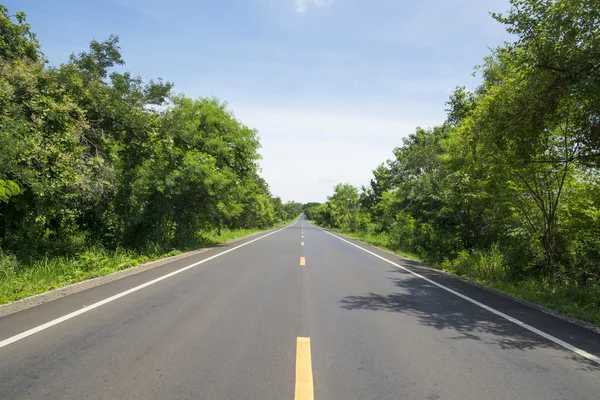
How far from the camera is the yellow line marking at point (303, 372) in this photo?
3.55 meters

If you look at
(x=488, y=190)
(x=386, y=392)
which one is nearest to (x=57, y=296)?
(x=386, y=392)

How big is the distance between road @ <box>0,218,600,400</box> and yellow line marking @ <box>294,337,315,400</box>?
2 centimetres

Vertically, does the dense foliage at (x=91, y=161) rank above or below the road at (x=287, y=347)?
above

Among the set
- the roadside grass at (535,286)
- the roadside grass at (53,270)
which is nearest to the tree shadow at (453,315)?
the roadside grass at (535,286)

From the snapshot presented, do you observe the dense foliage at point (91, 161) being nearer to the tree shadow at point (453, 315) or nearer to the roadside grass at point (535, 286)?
the tree shadow at point (453, 315)

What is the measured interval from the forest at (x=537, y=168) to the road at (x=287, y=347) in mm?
2748

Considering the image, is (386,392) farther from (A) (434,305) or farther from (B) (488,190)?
(B) (488,190)

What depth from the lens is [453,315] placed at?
6750 mm

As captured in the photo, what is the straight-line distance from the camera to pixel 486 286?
34.1ft

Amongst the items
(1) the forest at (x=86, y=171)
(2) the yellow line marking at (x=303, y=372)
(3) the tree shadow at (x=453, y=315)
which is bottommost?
(3) the tree shadow at (x=453, y=315)

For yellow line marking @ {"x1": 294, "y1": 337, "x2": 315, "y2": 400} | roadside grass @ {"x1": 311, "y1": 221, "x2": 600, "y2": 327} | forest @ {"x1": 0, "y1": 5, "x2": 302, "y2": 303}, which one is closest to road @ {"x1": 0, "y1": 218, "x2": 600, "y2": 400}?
yellow line marking @ {"x1": 294, "y1": 337, "x2": 315, "y2": 400}

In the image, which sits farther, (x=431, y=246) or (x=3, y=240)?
(x=431, y=246)

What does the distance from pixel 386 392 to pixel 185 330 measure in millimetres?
3001

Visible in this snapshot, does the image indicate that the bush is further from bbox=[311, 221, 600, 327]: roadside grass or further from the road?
the road
